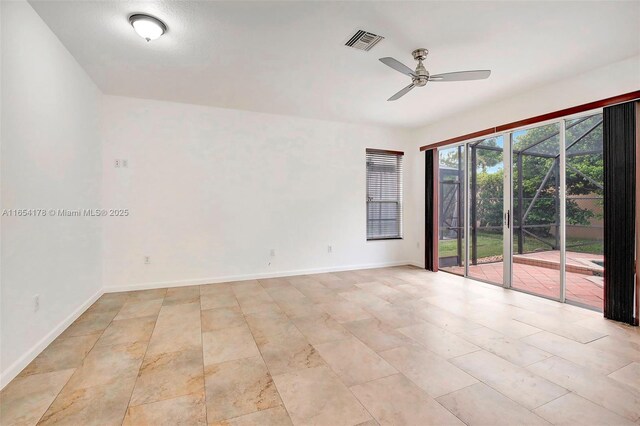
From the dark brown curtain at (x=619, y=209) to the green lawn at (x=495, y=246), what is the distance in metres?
0.40

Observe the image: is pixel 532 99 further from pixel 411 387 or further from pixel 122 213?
pixel 122 213

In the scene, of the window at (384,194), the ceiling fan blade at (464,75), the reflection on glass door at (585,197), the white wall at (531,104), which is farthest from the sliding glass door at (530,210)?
the ceiling fan blade at (464,75)

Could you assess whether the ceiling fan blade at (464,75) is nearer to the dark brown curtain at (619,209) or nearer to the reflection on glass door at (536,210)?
the dark brown curtain at (619,209)

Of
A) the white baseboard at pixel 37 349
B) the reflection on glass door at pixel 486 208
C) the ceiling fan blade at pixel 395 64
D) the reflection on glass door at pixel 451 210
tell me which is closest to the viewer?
the white baseboard at pixel 37 349

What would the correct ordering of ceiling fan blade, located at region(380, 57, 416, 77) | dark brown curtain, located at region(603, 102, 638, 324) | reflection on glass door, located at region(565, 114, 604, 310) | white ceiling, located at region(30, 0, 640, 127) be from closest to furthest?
white ceiling, located at region(30, 0, 640, 127), ceiling fan blade, located at region(380, 57, 416, 77), dark brown curtain, located at region(603, 102, 638, 324), reflection on glass door, located at region(565, 114, 604, 310)

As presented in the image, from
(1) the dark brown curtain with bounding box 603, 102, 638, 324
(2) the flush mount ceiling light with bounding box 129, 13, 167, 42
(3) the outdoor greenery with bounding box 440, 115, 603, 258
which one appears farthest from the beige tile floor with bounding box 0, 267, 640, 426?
(2) the flush mount ceiling light with bounding box 129, 13, 167, 42

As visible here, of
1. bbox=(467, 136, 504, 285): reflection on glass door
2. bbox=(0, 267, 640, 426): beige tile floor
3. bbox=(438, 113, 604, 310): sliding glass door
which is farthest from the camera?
bbox=(467, 136, 504, 285): reflection on glass door

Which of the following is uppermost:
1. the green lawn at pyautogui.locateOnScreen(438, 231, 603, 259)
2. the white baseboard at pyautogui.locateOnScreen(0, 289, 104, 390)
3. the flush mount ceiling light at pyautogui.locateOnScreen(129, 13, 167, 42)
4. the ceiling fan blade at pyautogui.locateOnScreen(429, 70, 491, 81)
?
the flush mount ceiling light at pyautogui.locateOnScreen(129, 13, 167, 42)

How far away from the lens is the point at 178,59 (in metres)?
3.10

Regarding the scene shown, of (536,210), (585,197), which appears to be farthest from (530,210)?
(585,197)

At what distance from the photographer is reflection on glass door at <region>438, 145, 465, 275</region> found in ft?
17.0

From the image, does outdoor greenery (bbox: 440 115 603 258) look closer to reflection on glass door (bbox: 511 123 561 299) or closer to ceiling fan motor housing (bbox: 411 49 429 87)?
reflection on glass door (bbox: 511 123 561 299)

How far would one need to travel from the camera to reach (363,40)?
2.71 m

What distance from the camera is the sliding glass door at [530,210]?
11.8ft
